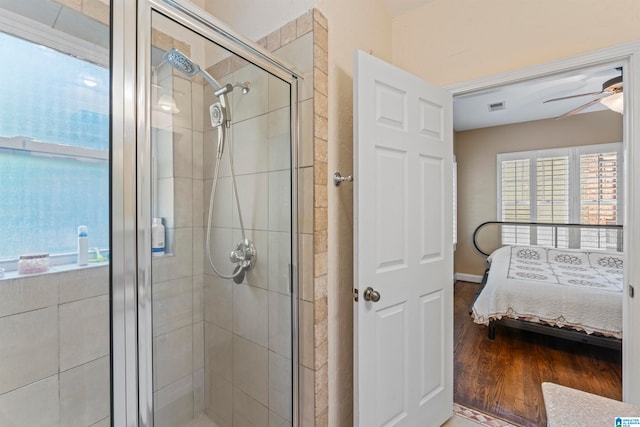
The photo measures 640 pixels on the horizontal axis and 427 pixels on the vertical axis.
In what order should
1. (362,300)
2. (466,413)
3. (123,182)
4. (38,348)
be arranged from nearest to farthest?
(123,182)
(38,348)
(362,300)
(466,413)

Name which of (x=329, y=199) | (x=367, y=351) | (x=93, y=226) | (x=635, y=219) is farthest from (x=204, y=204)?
(x=635, y=219)

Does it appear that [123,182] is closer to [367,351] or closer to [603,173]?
[367,351]

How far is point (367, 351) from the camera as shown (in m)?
1.36

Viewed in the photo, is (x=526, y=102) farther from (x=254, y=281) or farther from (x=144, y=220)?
(x=144, y=220)

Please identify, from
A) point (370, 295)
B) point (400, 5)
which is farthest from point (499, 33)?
point (370, 295)

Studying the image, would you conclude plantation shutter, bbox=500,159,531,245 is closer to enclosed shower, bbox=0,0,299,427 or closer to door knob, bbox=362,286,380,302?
door knob, bbox=362,286,380,302

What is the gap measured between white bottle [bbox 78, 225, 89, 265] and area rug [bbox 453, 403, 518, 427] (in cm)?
225

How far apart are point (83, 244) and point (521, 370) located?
3.12 meters

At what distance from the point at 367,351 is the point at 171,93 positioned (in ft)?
4.57

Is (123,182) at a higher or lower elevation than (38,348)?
higher

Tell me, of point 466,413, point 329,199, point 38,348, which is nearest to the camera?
point 38,348

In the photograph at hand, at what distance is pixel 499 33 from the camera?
5.41 ft

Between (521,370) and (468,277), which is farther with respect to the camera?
(468,277)

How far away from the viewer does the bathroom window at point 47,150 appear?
0.99 m
